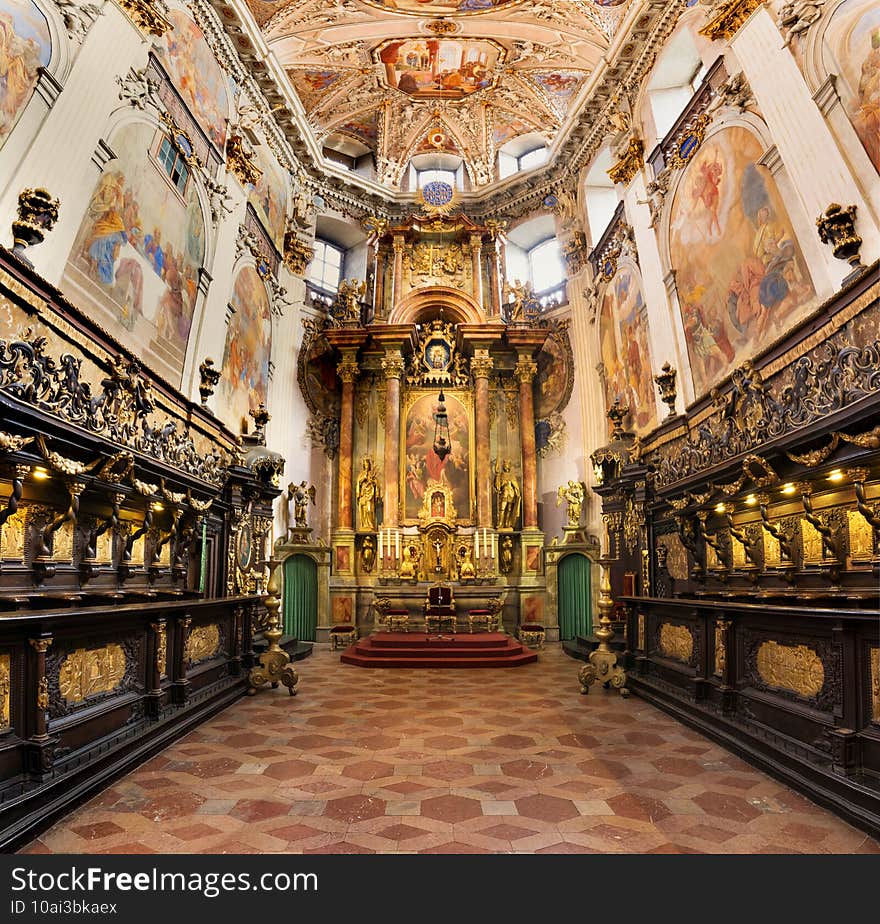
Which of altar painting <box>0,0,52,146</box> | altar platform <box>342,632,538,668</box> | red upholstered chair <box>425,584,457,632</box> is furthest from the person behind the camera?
red upholstered chair <box>425,584,457,632</box>

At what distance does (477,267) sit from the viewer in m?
17.2

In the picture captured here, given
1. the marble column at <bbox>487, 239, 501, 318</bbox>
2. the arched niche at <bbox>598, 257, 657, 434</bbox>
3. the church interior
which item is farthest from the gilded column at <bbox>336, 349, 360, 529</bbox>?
the arched niche at <bbox>598, 257, 657, 434</bbox>

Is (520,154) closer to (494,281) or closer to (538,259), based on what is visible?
(538,259)

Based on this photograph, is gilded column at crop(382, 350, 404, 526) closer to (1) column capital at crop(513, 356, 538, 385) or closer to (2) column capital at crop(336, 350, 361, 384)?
(2) column capital at crop(336, 350, 361, 384)

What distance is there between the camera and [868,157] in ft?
18.5

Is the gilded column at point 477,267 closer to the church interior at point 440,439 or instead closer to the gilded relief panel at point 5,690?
Result: the church interior at point 440,439

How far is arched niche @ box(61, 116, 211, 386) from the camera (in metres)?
7.24

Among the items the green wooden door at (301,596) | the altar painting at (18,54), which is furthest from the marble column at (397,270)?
the altar painting at (18,54)

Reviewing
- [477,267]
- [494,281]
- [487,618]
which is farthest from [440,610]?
[477,267]

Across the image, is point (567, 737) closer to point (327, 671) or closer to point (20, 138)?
point (327, 671)

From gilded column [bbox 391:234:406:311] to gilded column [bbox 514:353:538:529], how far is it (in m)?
3.91

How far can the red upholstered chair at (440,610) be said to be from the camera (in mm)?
13359

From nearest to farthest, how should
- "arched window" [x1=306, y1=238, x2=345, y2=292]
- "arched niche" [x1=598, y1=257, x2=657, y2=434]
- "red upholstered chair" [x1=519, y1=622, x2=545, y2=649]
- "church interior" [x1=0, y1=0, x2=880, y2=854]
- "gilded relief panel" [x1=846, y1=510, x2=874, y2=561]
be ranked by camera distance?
"church interior" [x1=0, y1=0, x2=880, y2=854] < "gilded relief panel" [x1=846, y1=510, x2=874, y2=561] < "arched niche" [x1=598, y1=257, x2=657, y2=434] < "red upholstered chair" [x1=519, y1=622, x2=545, y2=649] < "arched window" [x1=306, y1=238, x2=345, y2=292]

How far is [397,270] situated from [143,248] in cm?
954
